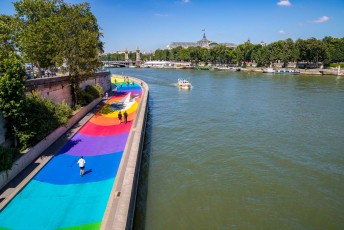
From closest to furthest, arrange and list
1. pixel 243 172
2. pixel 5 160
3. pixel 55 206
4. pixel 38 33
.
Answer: pixel 55 206
pixel 5 160
pixel 243 172
pixel 38 33

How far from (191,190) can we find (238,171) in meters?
4.84

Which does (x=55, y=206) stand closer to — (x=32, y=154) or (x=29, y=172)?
(x=29, y=172)

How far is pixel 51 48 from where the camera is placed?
34688 mm

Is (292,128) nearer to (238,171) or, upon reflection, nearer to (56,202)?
(238,171)

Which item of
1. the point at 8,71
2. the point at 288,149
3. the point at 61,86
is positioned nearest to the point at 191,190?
the point at 288,149

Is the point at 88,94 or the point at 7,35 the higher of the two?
the point at 7,35

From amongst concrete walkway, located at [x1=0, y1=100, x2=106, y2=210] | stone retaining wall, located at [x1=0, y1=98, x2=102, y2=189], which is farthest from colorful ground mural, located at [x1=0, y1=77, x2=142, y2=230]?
stone retaining wall, located at [x1=0, y1=98, x2=102, y2=189]

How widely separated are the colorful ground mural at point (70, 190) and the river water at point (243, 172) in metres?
2.64

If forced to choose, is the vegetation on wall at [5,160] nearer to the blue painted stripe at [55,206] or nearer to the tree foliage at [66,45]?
the blue painted stripe at [55,206]

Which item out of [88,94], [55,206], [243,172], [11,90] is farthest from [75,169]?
[88,94]

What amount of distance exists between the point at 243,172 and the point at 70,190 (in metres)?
12.7

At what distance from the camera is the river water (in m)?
16.2

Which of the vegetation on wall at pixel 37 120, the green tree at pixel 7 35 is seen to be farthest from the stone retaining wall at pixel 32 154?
the green tree at pixel 7 35

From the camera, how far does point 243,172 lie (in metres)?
21.6
